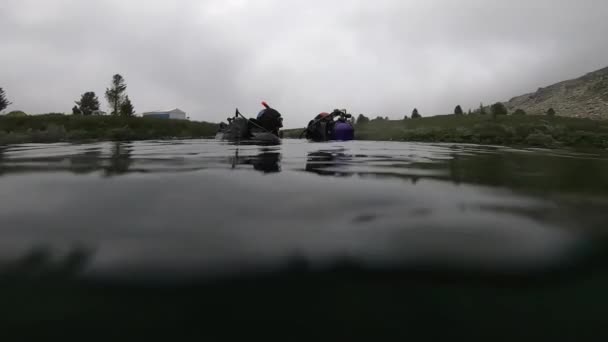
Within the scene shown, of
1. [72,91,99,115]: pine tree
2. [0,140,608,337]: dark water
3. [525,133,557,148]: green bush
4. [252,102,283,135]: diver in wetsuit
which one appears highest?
[72,91,99,115]: pine tree

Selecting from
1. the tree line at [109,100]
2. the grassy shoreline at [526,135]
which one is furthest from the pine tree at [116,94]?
the grassy shoreline at [526,135]

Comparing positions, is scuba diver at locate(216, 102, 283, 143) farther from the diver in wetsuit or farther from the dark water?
the dark water

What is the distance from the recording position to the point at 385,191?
3979 millimetres

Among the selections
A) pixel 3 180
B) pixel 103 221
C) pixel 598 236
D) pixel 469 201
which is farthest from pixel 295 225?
pixel 3 180

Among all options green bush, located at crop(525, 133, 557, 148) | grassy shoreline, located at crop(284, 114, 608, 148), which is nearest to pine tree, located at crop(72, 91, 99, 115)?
grassy shoreline, located at crop(284, 114, 608, 148)

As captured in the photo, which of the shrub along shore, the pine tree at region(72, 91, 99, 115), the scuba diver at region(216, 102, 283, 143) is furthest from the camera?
the pine tree at region(72, 91, 99, 115)

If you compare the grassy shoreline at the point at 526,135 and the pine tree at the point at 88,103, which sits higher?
the pine tree at the point at 88,103

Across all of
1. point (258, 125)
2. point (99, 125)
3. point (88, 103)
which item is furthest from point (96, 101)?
point (258, 125)

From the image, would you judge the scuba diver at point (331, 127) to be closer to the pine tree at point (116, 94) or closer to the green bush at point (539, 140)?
the green bush at point (539, 140)

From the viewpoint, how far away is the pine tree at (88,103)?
7931 centimetres

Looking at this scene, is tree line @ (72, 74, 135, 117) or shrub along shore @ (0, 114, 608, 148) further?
tree line @ (72, 74, 135, 117)

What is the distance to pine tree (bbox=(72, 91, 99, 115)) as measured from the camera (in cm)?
7931

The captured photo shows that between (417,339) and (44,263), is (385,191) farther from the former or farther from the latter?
(44,263)

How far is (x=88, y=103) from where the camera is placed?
80562 millimetres
